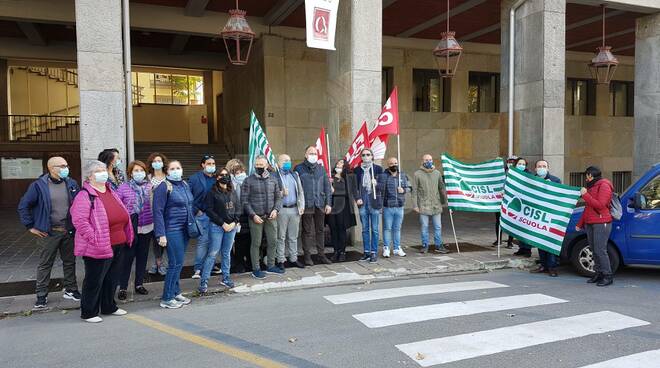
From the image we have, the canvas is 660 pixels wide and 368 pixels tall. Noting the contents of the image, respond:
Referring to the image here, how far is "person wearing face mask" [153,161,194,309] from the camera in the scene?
609 centimetres

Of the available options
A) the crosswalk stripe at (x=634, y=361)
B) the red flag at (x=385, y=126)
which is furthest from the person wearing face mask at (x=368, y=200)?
the crosswalk stripe at (x=634, y=361)

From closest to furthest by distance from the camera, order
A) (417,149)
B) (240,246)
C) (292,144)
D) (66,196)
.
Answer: (66,196) < (240,246) < (292,144) < (417,149)

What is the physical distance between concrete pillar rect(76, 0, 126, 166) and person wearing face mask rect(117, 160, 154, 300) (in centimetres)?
220

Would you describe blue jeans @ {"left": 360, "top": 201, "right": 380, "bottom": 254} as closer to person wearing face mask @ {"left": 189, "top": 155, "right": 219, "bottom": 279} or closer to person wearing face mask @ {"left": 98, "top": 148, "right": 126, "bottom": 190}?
person wearing face mask @ {"left": 189, "top": 155, "right": 219, "bottom": 279}

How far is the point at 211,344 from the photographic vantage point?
16.1 feet

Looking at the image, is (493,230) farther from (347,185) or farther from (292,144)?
(292,144)

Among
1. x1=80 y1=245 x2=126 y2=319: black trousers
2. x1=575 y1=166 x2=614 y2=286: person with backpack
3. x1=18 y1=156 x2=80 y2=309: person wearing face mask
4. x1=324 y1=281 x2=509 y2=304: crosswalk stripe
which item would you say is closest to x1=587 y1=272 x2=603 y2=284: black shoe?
x1=575 y1=166 x2=614 y2=286: person with backpack

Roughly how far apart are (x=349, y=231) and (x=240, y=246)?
3.12m

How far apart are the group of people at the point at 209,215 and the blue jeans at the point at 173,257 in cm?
1

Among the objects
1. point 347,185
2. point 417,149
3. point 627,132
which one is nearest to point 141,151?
point 417,149

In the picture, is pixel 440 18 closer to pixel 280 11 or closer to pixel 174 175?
pixel 280 11

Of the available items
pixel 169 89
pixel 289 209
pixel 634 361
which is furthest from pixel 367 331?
pixel 169 89

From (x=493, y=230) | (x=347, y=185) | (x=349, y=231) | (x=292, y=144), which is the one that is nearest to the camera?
(x=347, y=185)

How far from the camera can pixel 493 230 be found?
12688 millimetres
